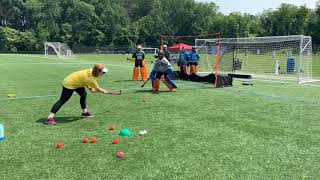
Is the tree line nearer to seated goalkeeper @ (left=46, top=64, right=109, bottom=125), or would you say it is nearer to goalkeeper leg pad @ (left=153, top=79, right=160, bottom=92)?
goalkeeper leg pad @ (left=153, top=79, right=160, bottom=92)

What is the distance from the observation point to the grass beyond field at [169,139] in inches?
217

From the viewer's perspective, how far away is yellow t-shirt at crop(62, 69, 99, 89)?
8.48 metres

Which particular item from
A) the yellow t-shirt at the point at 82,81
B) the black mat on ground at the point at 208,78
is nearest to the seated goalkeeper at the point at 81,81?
the yellow t-shirt at the point at 82,81

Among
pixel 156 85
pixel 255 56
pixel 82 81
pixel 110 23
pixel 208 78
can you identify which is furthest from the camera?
pixel 110 23

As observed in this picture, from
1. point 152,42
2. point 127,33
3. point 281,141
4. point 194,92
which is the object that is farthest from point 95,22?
point 281,141

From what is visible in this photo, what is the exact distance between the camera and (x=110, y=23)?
91812 mm

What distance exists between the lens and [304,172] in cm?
541

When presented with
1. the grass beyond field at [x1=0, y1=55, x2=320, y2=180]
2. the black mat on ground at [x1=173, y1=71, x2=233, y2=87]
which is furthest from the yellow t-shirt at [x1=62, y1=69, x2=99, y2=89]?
the black mat on ground at [x1=173, y1=71, x2=233, y2=87]

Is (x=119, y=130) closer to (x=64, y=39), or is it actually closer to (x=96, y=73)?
(x=96, y=73)

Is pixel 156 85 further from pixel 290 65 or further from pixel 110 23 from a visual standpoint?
pixel 110 23

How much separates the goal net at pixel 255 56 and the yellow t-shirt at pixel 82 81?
51.1ft

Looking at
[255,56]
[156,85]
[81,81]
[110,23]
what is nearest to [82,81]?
[81,81]

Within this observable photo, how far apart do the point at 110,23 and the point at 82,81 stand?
280ft

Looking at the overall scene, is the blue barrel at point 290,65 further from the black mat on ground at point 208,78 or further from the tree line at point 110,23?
the tree line at point 110,23
